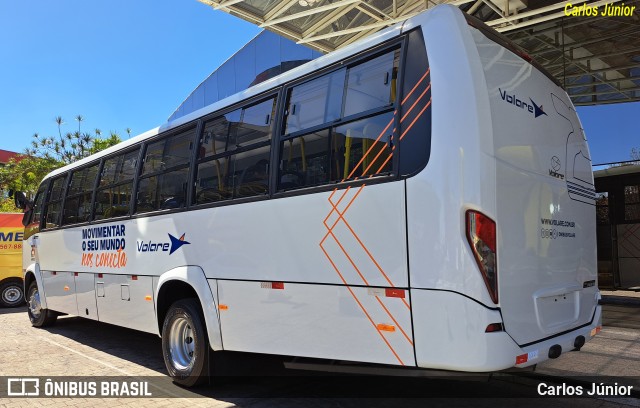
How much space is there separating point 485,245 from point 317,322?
4.77ft

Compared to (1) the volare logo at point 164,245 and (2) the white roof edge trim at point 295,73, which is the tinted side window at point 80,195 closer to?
(2) the white roof edge trim at point 295,73

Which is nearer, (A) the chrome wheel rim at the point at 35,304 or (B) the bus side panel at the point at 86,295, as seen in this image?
(B) the bus side panel at the point at 86,295

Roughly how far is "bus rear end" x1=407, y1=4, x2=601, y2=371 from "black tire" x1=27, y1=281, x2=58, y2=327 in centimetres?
833

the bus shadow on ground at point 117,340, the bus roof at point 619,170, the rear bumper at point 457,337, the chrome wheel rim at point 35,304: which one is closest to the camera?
the rear bumper at point 457,337

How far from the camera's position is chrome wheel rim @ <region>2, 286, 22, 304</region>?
12195 millimetres

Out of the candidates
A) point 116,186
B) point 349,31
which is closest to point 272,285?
point 116,186

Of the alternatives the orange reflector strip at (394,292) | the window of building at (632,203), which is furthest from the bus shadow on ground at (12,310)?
the window of building at (632,203)

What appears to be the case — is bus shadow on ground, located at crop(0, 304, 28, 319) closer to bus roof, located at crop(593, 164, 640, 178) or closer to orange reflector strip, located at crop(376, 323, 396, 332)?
orange reflector strip, located at crop(376, 323, 396, 332)

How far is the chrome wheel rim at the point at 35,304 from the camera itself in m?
9.12

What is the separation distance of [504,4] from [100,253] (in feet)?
33.6

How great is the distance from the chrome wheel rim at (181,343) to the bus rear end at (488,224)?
3001 millimetres

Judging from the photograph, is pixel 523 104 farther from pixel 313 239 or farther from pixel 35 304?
pixel 35 304

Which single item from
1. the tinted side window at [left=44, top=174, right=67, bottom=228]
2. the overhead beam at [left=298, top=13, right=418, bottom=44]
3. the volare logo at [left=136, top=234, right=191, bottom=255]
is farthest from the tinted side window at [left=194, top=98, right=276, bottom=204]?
the overhead beam at [left=298, top=13, right=418, bottom=44]

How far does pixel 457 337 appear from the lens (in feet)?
9.70
